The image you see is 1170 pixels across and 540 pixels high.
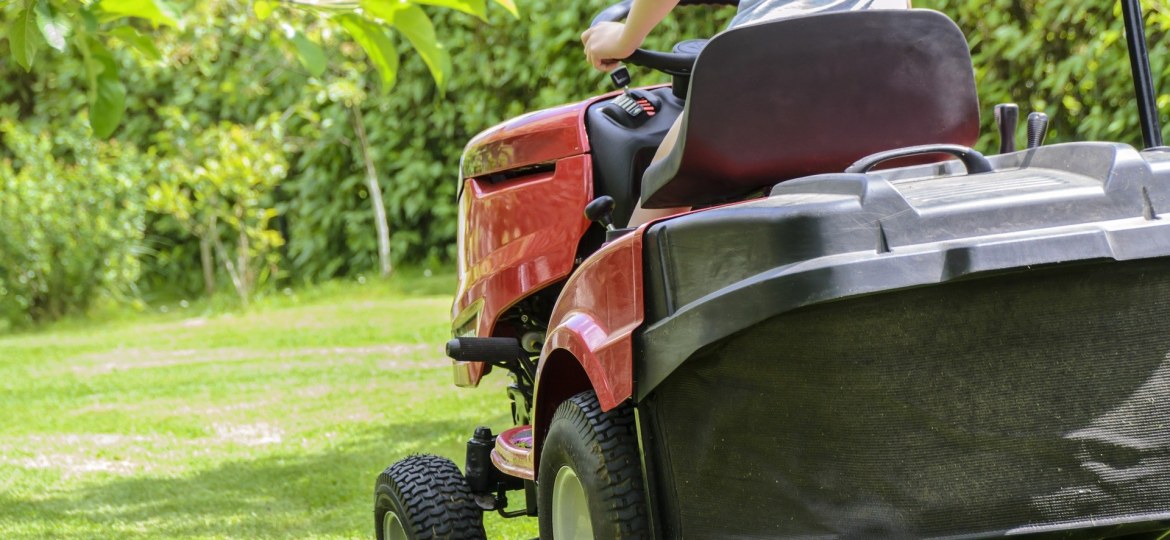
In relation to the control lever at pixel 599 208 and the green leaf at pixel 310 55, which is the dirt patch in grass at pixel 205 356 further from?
the control lever at pixel 599 208

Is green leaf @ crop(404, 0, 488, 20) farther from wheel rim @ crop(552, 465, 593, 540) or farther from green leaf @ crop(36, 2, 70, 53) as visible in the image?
wheel rim @ crop(552, 465, 593, 540)

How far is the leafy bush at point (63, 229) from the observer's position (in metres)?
11.1

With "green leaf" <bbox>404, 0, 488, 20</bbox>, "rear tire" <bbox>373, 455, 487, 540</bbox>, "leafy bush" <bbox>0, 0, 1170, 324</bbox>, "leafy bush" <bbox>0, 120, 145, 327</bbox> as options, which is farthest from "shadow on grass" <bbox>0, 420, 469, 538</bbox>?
"leafy bush" <bbox>0, 120, 145, 327</bbox>

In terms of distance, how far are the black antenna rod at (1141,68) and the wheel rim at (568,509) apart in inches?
46.2

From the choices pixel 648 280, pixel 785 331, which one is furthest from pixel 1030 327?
pixel 648 280

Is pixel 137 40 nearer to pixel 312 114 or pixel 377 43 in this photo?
pixel 377 43

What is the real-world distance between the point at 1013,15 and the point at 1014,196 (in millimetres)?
4673

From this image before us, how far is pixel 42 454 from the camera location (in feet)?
19.7

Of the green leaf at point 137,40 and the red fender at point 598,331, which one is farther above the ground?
the green leaf at point 137,40

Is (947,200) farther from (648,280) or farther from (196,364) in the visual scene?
(196,364)

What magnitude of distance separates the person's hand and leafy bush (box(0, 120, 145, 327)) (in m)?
9.21

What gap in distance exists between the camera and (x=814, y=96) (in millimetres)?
2205

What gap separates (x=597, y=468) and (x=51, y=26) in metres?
1.28

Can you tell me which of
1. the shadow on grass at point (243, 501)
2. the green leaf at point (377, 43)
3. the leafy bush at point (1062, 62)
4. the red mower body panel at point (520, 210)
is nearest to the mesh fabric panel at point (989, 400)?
the red mower body panel at point (520, 210)
